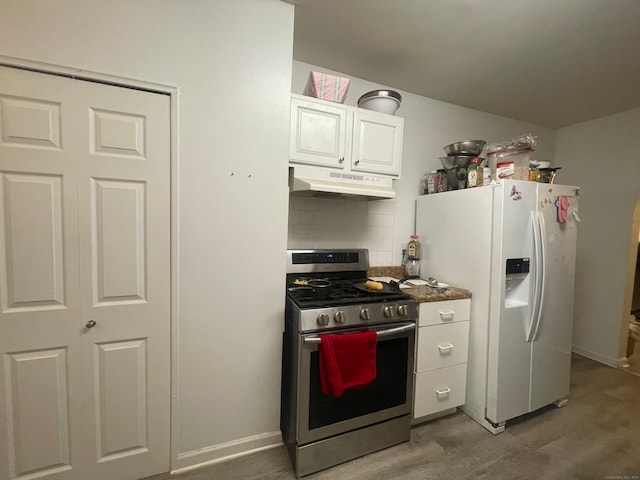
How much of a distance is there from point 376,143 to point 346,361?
1.44m

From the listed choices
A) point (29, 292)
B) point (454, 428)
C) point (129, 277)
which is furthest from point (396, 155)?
point (29, 292)

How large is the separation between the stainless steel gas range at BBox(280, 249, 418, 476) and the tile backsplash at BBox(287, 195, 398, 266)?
0.54 meters

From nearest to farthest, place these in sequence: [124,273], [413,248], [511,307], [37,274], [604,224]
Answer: [37,274], [124,273], [511,307], [413,248], [604,224]

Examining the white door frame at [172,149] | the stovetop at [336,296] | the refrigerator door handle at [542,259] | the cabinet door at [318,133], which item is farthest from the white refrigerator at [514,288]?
the white door frame at [172,149]

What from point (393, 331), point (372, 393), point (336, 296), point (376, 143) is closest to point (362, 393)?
point (372, 393)

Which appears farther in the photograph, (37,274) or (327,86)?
(327,86)

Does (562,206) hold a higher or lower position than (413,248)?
higher

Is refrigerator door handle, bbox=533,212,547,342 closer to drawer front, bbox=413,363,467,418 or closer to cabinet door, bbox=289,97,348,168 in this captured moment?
drawer front, bbox=413,363,467,418

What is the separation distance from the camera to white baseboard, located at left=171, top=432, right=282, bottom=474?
4.95 ft

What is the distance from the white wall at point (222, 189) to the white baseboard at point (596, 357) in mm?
3494

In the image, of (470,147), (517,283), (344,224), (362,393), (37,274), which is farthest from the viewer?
(344,224)

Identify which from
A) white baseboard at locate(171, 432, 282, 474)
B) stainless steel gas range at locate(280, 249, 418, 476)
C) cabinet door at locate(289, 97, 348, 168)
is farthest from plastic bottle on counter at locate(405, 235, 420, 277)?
white baseboard at locate(171, 432, 282, 474)

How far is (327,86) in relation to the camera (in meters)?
1.80

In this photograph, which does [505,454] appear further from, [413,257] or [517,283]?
[413,257]
